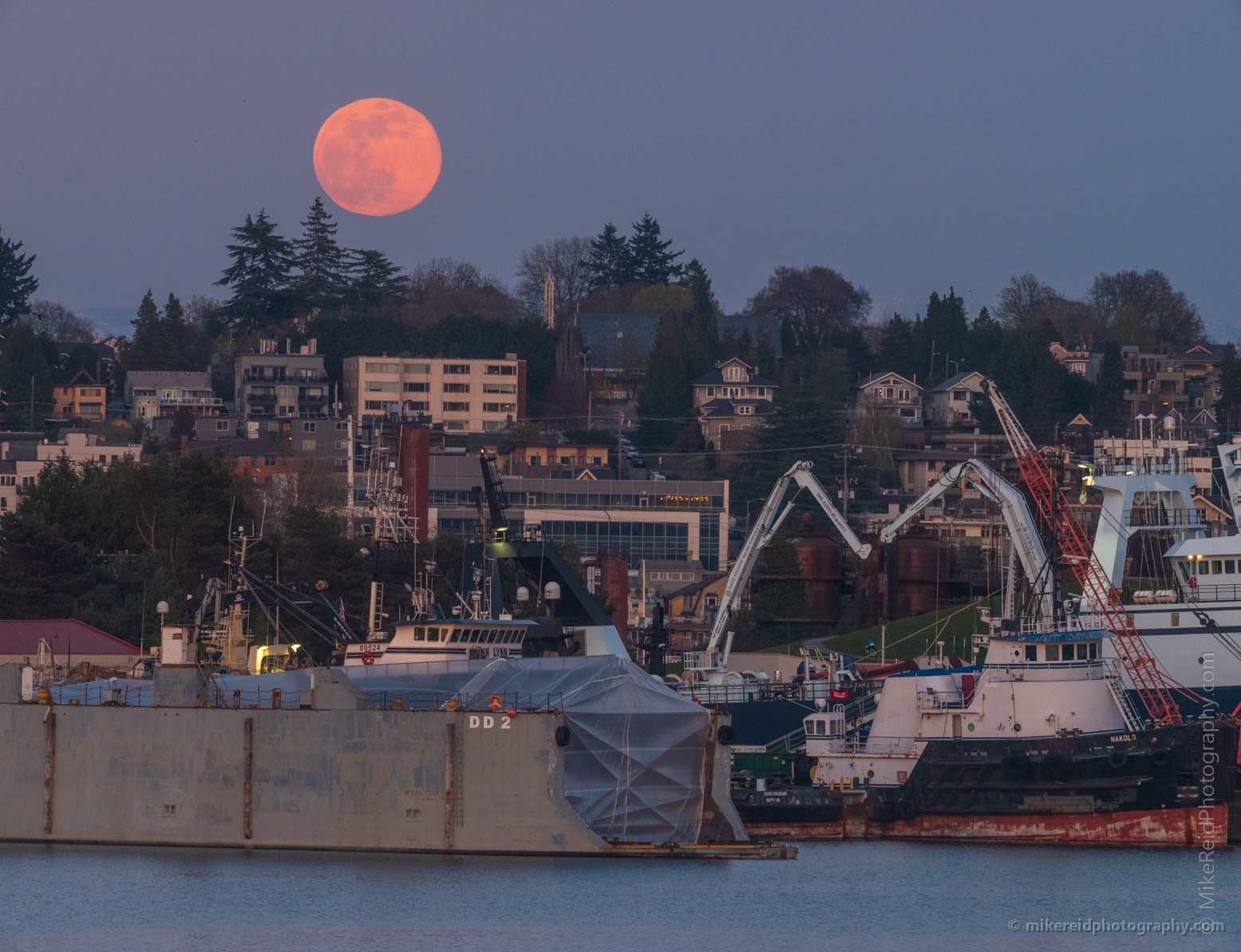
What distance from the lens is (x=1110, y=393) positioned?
164625mm

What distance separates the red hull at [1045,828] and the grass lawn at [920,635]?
31.7 meters

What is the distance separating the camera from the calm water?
1679 inches

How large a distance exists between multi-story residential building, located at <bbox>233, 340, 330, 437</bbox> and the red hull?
395 ft

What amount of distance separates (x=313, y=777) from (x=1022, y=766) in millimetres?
18309

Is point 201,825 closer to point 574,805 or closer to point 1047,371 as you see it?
point 574,805

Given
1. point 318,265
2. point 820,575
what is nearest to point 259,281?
point 318,265

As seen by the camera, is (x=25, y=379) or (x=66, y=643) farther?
(x=25, y=379)

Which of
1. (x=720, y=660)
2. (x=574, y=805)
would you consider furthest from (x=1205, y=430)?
(x=574, y=805)

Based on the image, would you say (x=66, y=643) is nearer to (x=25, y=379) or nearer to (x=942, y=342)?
(x=25, y=379)

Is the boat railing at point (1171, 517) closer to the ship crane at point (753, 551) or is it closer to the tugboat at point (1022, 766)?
the tugboat at point (1022, 766)

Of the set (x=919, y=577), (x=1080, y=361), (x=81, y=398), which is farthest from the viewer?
(x=1080, y=361)

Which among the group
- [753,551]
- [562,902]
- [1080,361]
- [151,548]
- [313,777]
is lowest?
[562,902]

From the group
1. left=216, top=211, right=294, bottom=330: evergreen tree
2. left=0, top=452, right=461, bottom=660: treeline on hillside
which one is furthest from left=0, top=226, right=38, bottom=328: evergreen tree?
left=0, top=452, right=461, bottom=660: treeline on hillside

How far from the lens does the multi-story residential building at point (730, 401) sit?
167 meters
